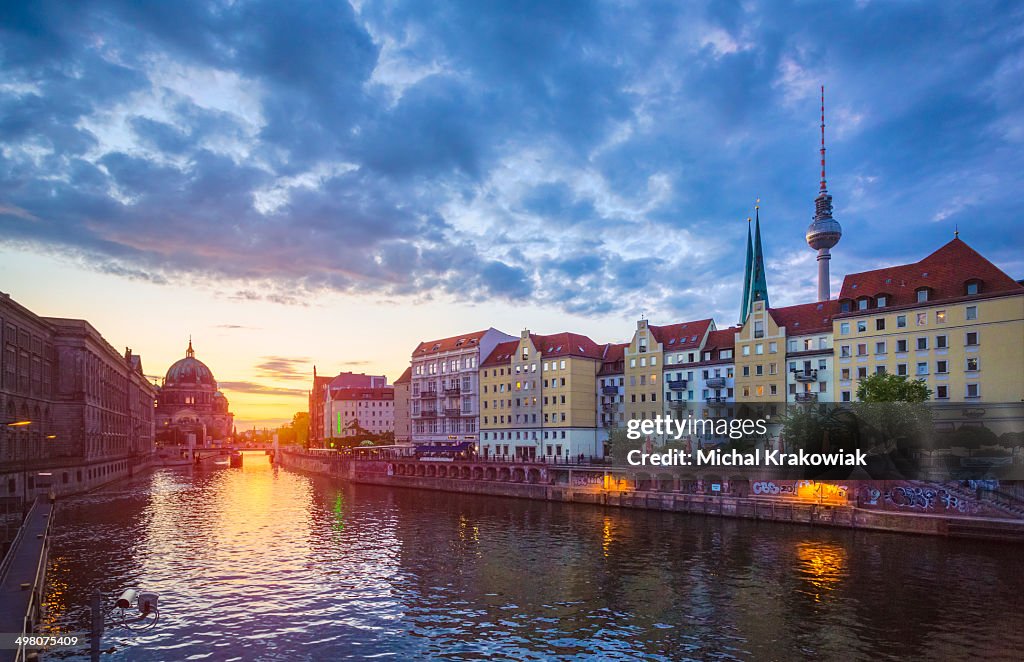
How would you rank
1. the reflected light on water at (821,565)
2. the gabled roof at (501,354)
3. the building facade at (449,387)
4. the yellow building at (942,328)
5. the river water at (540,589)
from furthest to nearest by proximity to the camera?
the building facade at (449,387)
the gabled roof at (501,354)
the yellow building at (942,328)
the reflected light on water at (821,565)
the river water at (540,589)

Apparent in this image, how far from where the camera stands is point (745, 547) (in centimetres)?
5481

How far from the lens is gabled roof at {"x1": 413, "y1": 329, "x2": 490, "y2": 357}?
136 m

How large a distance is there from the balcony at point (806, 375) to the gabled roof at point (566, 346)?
37164 mm

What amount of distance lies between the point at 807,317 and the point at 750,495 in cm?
3474

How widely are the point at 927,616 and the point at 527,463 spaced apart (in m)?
72.4

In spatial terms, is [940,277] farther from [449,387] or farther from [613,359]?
[449,387]

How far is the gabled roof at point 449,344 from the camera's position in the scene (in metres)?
136

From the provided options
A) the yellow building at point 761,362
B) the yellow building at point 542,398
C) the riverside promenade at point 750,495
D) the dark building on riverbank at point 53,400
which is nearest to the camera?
the riverside promenade at point 750,495

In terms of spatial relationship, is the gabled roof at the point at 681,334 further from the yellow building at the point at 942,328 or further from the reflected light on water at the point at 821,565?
the reflected light on water at the point at 821,565

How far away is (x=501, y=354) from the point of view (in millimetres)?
130125

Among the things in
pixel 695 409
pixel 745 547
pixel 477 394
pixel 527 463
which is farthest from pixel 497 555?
pixel 477 394

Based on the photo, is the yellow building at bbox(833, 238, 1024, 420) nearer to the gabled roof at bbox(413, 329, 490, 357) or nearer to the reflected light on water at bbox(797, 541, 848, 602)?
the reflected light on water at bbox(797, 541, 848, 602)

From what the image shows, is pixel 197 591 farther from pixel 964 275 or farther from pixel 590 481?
pixel 964 275

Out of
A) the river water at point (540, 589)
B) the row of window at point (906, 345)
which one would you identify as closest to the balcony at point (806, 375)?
the row of window at point (906, 345)
